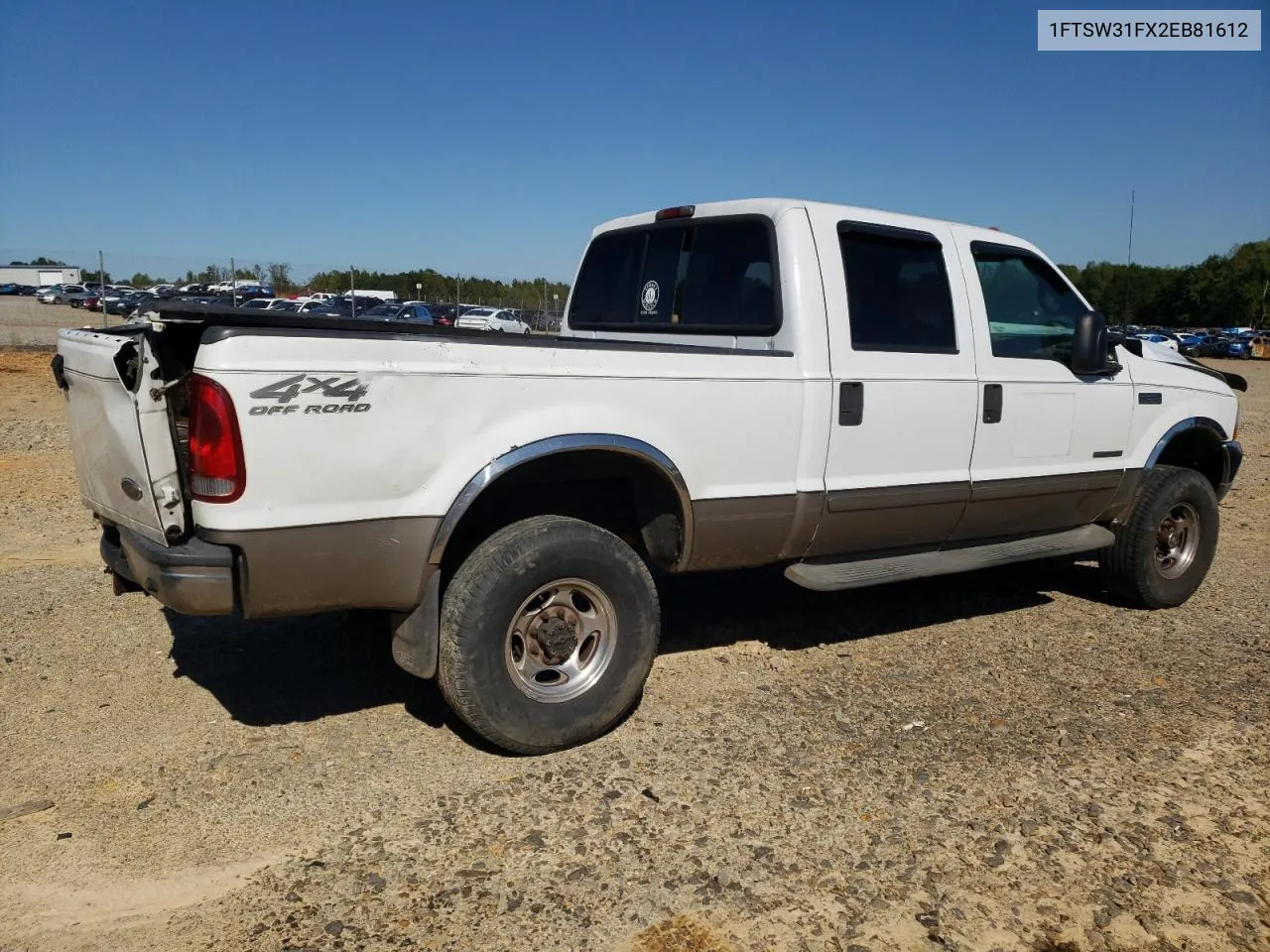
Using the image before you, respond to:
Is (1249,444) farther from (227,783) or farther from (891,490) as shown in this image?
(227,783)

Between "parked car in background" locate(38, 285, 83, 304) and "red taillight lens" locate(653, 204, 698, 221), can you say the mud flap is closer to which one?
"red taillight lens" locate(653, 204, 698, 221)

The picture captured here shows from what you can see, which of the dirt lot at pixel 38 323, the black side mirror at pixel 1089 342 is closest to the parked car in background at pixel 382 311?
the dirt lot at pixel 38 323

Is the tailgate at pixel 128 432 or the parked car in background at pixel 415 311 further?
the parked car in background at pixel 415 311

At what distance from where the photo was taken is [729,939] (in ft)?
9.09

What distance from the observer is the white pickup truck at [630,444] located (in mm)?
3283

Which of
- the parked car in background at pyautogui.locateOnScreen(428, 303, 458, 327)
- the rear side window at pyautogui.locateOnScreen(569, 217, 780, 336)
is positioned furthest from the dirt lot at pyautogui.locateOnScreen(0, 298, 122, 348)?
the rear side window at pyautogui.locateOnScreen(569, 217, 780, 336)

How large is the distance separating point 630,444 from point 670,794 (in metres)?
1.27

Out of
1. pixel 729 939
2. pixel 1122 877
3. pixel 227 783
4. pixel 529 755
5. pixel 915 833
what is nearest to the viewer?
pixel 729 939

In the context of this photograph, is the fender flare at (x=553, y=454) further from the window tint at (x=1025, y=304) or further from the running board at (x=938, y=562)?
the window tint at (x=1025, y=304)

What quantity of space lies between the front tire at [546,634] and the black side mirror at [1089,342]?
2702 millimetres

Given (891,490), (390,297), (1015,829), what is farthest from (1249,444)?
(390,297)

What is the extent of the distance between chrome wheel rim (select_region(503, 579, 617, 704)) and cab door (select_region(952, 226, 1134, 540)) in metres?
2.13

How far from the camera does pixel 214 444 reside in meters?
3.13

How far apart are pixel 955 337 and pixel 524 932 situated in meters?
3.40
